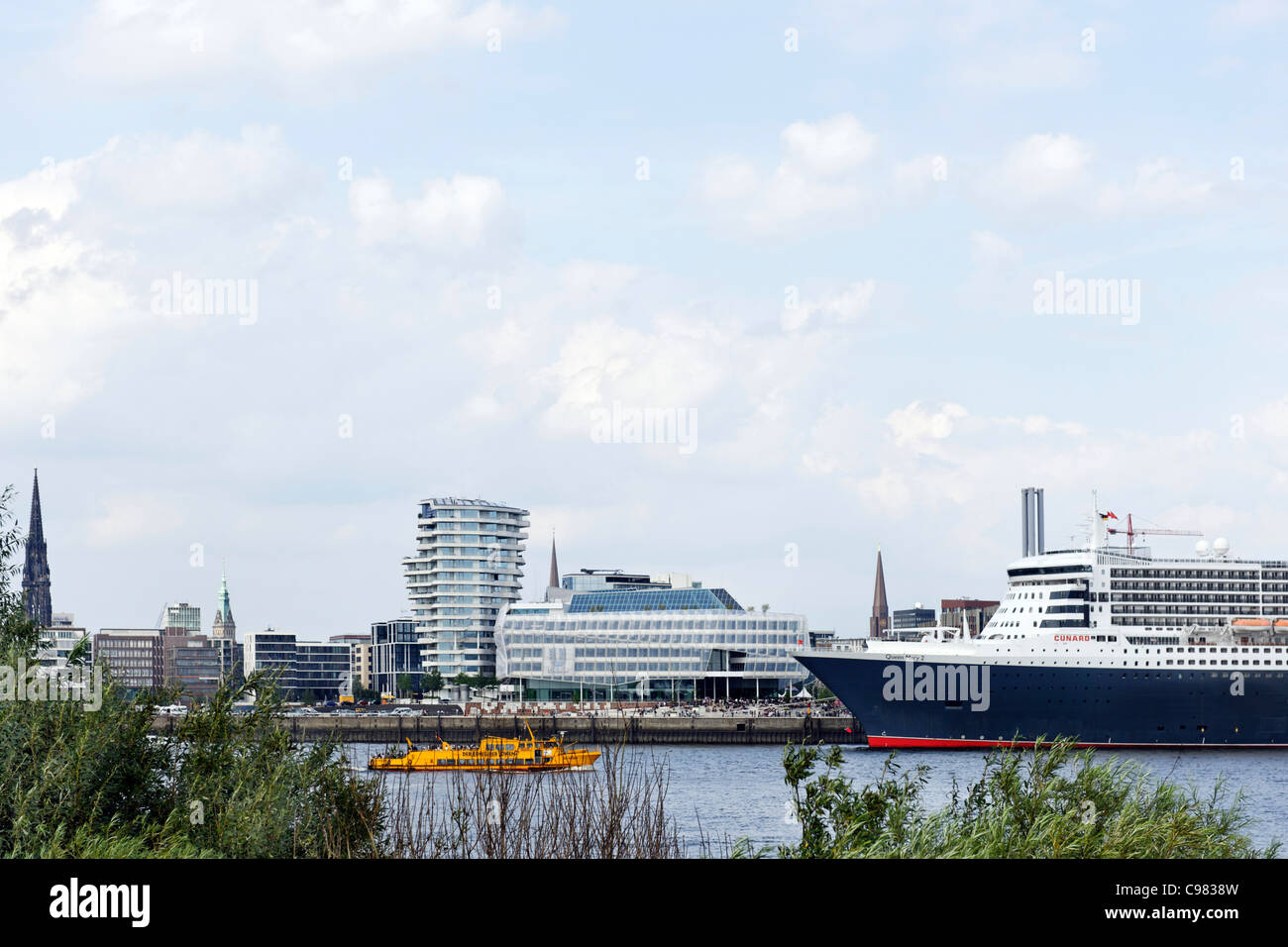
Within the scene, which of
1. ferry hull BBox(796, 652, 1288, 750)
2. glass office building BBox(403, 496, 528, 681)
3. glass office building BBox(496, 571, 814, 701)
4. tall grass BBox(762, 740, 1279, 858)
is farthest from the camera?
glass office building BBox(403, 496, 528, 681)

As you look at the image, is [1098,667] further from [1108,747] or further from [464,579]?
[464,579]

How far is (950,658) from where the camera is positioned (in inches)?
3127

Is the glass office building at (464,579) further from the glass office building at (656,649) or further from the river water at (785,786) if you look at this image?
A: the river water at (785,786)

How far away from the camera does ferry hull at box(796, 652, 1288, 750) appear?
7756 centimetres

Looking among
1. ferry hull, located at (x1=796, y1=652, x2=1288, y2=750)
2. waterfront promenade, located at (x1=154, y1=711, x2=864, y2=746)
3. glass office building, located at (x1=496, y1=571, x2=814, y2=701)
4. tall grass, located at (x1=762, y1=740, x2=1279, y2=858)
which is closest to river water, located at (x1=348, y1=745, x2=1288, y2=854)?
ferry hull, located at (x1=796, y1=652, x2=1288, y2=750)

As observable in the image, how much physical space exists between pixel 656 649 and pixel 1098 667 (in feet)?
261

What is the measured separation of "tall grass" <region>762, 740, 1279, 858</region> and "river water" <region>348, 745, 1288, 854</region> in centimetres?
1222

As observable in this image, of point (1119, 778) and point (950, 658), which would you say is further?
point (950, 658)

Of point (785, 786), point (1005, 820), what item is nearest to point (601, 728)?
point (785, 786)

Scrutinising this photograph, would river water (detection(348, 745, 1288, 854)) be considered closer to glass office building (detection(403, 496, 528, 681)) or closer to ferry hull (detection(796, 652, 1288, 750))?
ferry hull (detection(796, 652, 1288, 750))
